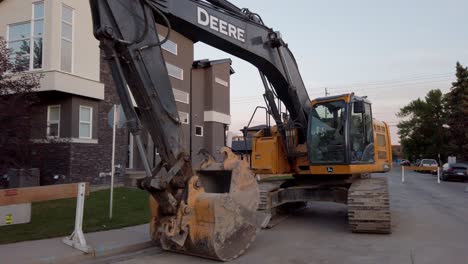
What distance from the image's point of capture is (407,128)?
270 ft

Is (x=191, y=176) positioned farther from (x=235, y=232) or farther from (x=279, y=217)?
(x=279, y=217)

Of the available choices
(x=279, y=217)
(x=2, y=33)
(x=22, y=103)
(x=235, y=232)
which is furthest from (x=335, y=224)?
(x=2, y=33)

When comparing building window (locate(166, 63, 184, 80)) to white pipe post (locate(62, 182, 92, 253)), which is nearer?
white pipe post (locate(62, 182, 92, 253))

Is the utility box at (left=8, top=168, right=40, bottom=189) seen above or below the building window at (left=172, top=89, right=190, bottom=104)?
below

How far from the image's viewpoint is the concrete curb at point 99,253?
21.0 feet

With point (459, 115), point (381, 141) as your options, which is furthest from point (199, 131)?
point (459, 115)

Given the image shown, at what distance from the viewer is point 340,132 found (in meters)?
→ 9.73

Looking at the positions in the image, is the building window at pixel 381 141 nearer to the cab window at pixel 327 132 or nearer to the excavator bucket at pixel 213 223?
the cab window at pixel 327 132

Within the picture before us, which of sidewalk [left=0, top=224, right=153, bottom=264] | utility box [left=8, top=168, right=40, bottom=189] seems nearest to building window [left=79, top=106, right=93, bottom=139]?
utility box [left=8, top=168, right=40, bottom=189]

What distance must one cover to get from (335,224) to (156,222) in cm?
503

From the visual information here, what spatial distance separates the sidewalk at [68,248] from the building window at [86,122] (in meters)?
10.1

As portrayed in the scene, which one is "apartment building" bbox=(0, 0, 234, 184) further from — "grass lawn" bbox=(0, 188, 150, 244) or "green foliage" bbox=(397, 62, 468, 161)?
"green foliage" bbox=(397, 62, 468, 161)

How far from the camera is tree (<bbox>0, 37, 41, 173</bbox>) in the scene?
833 centimetres

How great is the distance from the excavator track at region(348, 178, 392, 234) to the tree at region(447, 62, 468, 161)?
1811 inches
